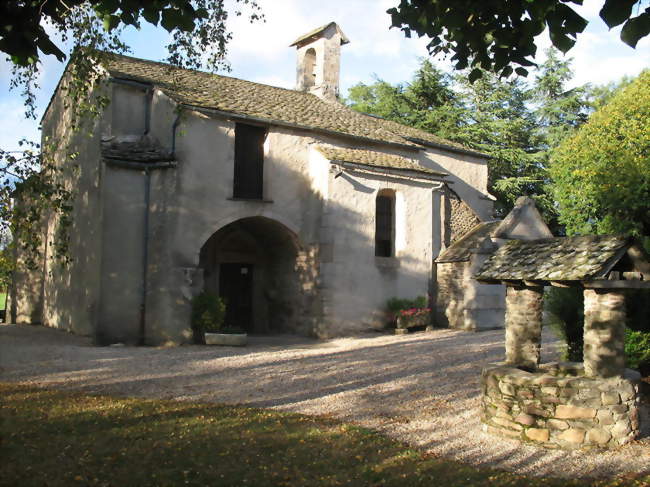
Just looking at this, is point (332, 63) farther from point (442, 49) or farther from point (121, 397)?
point (121, 397)

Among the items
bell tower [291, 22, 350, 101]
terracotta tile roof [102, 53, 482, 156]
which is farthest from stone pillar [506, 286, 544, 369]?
bell tower [291, 22, 350, 101]

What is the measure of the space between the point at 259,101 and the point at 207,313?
6965 mm

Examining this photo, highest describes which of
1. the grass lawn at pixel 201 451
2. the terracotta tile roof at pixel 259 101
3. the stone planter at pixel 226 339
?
the terracotta tile roof at pixel 259 101

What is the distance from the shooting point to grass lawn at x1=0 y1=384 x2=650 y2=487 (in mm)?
5148

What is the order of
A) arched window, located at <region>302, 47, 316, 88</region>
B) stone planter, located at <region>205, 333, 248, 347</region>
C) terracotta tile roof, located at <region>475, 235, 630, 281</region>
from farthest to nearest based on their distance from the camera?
arched window, located at <region>302, 47, 316, 88</region>, stone planter, located at <region>205, 333, 248, 347</region>, terracotta tile roof, located at <region>475, 235, 630, 281</region>

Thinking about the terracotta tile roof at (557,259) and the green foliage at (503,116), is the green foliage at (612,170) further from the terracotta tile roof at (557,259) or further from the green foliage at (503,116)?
the green foliage at (503,116)

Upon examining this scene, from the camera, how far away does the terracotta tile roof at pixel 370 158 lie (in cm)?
1600

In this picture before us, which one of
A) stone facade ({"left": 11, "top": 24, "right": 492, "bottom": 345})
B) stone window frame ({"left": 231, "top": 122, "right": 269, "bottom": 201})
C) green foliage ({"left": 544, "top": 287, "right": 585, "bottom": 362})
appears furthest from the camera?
stone window frame ({"left": 231, "top": 122, "right": 269, "bottom": 201})

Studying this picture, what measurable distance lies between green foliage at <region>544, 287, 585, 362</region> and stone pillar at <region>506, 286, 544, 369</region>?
2.00 meters

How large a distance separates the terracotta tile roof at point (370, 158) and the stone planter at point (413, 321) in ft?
14.5

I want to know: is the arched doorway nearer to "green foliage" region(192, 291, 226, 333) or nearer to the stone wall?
"green foliage" region(192, 291, 226, 333)

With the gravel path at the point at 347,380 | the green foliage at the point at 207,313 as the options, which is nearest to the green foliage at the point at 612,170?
the gravel path at the point at 347,380

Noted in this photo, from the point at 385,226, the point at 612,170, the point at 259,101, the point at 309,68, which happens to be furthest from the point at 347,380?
the point at 309,68

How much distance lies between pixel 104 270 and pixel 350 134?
815 cm
